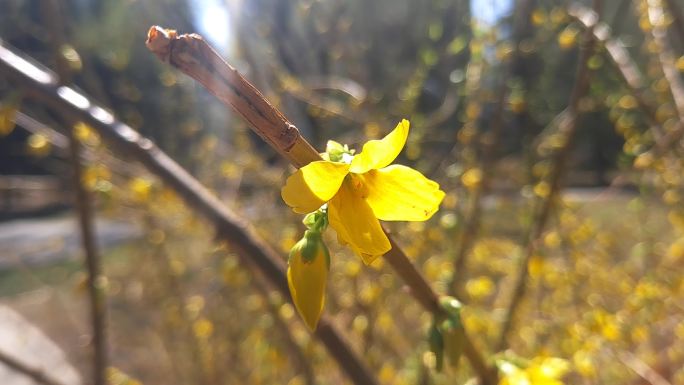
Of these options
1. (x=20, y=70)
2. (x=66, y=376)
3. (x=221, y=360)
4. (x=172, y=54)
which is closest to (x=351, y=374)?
(x=172, y=54)

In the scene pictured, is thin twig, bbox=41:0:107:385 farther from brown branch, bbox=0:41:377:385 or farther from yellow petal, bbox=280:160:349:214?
yellow petal, bbox=280:160:349:214

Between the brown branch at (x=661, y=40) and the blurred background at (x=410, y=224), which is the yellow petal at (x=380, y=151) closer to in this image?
the blurred background at (x=410, y=224)

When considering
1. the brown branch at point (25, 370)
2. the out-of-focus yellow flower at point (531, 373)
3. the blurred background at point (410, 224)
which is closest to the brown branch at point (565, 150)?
the blurred background at point (410, 224)

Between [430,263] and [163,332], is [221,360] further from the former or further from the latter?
[430,263]

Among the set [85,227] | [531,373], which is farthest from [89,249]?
[531,373]

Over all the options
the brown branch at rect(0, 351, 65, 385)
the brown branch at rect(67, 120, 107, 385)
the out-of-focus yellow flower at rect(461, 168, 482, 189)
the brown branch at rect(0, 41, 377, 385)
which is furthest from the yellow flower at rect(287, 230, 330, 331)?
the out-of-focus yellow flower at rect(461, 168, 482, 189)

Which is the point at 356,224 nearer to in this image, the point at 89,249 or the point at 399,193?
the point at 399,193
